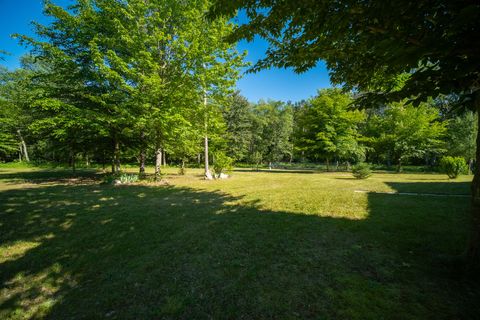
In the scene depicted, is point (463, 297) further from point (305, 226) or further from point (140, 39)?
point (140, 39)

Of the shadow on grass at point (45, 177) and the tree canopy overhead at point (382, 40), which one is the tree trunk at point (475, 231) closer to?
the tree canopy overhead at point (382, 40)

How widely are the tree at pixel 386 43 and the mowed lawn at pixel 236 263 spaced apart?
4.39ft

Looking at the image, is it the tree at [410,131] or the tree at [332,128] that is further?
the tree at [410,131]

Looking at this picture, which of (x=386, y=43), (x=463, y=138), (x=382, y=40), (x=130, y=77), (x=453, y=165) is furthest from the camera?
(x=463, y=138)

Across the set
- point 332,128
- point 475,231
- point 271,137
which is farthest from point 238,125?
point 475,231

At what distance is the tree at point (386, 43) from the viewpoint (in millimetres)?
1748

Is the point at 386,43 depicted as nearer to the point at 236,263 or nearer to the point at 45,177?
the point at 236,263

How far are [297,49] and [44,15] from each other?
63.8ft

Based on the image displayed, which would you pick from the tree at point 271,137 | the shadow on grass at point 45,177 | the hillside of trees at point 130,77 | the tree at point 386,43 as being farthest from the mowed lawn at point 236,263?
the tree at point 271,137

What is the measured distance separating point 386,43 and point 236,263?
379cm

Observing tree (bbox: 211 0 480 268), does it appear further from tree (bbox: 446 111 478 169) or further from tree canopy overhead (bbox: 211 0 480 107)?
tree (bbox: 446 111 478 169)

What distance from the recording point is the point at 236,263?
3684 millimetres

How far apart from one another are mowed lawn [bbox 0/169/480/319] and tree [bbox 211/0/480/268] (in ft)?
4.39

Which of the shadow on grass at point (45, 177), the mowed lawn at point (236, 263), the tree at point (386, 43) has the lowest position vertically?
the mowed lawn at point (236, 263)
